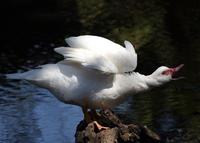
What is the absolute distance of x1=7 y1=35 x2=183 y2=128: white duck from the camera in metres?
6.40

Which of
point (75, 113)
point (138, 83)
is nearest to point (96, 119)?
point (138, 83)

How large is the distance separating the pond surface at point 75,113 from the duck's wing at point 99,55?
1162 millimetres

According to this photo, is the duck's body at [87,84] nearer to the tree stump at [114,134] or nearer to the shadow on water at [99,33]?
the tree stump at [114,134]

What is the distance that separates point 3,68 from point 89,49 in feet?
16.0

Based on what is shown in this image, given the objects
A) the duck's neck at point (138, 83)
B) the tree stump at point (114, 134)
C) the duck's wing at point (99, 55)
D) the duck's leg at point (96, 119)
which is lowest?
the tree stump at point (114, 134)

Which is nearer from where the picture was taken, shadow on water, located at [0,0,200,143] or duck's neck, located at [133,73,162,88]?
duck's neck, located at [133,73,162,88]

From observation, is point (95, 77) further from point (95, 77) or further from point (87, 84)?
point (87, 84)

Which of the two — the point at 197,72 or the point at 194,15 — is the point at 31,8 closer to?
the point at 194,15

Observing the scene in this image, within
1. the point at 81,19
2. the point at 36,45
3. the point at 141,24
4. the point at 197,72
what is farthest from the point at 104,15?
the point at 197,72

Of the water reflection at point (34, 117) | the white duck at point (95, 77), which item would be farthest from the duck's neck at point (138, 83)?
the water reflection at point (34, 117)

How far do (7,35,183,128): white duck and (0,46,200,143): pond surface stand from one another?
99 centimetres

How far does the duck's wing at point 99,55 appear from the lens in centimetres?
632

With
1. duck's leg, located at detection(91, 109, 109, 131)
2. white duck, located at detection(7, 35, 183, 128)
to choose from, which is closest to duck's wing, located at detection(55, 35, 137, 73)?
white duck, located at detection(7, 35, 183, 128)

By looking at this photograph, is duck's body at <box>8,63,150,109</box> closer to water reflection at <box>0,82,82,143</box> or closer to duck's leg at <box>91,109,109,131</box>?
duck's leg at <box>91,109,109,131</box>
